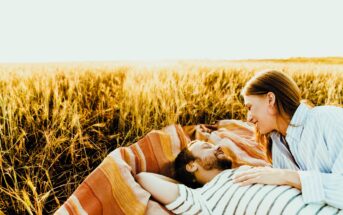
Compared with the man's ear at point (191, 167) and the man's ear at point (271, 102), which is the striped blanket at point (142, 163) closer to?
the man's ear at point (191, 167)

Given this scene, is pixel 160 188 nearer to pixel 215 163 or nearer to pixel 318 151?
pixel 215 163

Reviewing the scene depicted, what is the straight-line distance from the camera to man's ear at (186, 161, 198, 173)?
219 centimetres

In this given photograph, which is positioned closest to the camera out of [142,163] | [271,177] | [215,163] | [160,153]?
[271,177]

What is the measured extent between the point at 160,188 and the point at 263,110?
0.65m

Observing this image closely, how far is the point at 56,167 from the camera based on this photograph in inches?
87.8

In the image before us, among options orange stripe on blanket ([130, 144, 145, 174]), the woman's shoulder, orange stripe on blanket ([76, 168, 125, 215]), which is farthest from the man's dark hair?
the woman's shoulder

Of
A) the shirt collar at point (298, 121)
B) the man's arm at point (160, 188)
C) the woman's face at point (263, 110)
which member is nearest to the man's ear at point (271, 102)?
the woman's face at point (263, 110)

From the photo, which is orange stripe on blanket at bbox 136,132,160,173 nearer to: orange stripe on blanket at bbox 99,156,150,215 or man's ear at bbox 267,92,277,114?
orange stripe on blanket at bbox 99,156,150,215

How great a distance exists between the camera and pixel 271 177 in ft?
5.81

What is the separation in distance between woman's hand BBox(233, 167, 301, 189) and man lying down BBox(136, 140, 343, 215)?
0.02m

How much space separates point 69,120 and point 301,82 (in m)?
2.91

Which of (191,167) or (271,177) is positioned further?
(191,167)

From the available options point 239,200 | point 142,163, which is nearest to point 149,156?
point 142,163

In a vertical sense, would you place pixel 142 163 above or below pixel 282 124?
below
